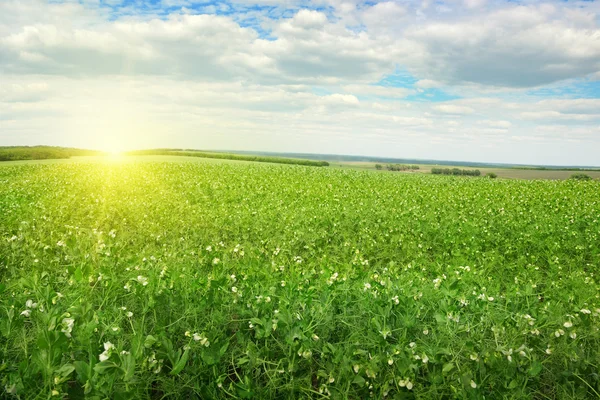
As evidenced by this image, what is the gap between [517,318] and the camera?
5188 millimetres

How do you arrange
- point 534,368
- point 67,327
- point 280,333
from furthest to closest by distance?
point 280,333 < point 534,368 < point 67,327

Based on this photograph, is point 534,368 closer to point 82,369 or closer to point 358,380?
point 358,380

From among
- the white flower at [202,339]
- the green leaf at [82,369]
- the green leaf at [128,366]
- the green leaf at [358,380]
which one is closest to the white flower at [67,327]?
the green leaf at [82,369]

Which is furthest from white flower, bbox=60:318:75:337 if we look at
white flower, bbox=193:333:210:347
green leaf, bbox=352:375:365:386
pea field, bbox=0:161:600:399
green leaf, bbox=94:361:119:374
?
green leaf, bbox=352:375:365:386

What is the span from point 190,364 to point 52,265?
511cm

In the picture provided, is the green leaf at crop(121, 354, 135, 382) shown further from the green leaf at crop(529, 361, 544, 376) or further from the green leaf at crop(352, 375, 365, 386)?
the green leaf at crop(529, 361, 544, 376)

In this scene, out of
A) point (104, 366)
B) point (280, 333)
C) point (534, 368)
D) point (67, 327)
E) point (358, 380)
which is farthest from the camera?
point (280, 333)

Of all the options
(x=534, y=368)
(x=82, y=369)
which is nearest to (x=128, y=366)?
(x=82, y=369)

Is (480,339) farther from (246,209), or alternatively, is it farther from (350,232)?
(246,209)

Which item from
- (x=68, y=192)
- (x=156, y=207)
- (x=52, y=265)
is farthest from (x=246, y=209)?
(x=68, y=192)

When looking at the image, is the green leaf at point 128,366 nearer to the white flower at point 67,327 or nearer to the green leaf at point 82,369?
the green leaf at point 82,369

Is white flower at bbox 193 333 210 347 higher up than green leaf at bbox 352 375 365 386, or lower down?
higher up

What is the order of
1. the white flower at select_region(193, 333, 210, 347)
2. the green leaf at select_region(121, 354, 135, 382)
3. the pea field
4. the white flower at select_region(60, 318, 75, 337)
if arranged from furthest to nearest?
the white flower at select_region(193, 333, 210, 347) < the pea field < the white flower at select_region(60, 318, 75, 337) < the green leaf at select_region(121, 354, 135, 382)

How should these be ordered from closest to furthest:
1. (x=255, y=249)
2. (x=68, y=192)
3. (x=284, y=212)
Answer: (x=255, y=249) < (x=284, y=212) < (x=68, y=192)
